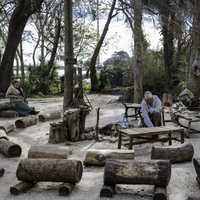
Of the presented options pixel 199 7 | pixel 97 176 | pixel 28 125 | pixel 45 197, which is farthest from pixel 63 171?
pixel 199 7

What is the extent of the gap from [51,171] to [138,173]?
47.5 inches

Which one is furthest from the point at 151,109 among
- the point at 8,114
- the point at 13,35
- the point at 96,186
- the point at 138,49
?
the point at 13,35

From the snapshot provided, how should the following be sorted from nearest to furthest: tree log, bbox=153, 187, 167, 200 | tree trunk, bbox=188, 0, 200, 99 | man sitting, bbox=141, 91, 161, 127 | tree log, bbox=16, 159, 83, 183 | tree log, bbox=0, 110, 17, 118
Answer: tree log, bbox=153, 187, 167, 200 → tree log, bbox=16, 159, 83, 183 → man sitting, bbox=141, 91, 161, 127 → tree log, bbox=0, 110, 17, 118 → tree trunk, bbox=188, 0, 200, 99

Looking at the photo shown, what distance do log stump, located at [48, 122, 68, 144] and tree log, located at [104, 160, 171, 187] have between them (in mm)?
3874

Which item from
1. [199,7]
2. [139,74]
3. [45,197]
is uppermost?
[199,7]

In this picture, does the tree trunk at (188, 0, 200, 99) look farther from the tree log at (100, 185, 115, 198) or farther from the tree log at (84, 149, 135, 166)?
the tree log at (100, 185, 115, 198)

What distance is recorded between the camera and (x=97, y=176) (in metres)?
7.27

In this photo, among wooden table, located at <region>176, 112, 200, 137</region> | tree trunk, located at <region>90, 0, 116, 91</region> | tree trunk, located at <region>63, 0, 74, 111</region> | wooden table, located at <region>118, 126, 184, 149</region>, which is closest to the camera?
wooden table, located at <region>118, 126, 184, 149</region>

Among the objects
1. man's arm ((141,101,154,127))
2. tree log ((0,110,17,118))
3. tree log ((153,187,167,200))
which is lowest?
tree log ((153,187,167,200))

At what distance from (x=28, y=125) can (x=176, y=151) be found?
5876mm

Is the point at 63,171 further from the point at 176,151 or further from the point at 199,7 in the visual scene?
the point at 199,7

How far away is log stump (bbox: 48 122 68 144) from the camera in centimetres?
1017

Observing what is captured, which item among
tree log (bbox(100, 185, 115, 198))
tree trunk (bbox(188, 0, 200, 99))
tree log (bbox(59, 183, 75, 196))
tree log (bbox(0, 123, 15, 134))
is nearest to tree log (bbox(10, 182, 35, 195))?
tree log (bbox(59, 183, 75, 196))

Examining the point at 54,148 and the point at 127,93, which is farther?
the point at 127,93
